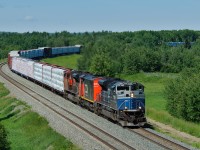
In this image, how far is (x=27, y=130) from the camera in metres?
33.2

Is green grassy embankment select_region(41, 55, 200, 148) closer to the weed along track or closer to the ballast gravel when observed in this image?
the weed along track

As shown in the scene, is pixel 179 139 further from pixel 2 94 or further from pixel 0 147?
pixel 2 94

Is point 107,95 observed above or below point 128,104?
above

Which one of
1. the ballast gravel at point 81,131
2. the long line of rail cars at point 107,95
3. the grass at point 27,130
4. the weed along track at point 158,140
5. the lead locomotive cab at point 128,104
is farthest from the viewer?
the long line of rail cars at point 107,95

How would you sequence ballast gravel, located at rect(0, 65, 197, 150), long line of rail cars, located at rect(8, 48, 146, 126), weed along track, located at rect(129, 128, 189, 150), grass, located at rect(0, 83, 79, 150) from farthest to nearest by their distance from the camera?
long line of rail cars, located at rect(8, 48, 146, 126) < grass, located at rect(0, 83, 79, 150) < ballast gravel, located at rect(0, 65, 197, 150) < weed along track, located at rect(129, 128, 189, 150)

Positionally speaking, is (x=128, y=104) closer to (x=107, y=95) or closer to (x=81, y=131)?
(x=107, y=95)

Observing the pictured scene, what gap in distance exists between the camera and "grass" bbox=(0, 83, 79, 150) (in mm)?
27125

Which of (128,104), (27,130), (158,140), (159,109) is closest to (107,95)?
(128,104)

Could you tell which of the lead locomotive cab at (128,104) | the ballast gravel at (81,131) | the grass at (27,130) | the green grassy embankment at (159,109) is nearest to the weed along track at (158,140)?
the ballast gravel at (81,131)

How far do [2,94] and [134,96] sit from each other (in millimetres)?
29542

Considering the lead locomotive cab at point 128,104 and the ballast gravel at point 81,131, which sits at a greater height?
the lead locomotive cab at point 128,104

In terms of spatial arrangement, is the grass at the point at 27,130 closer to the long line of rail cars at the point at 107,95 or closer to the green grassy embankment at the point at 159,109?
the long line of rail cars at the point at 107,95

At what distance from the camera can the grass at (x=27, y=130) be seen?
89.0 feet

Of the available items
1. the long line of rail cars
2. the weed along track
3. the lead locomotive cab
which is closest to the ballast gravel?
the weed along track
